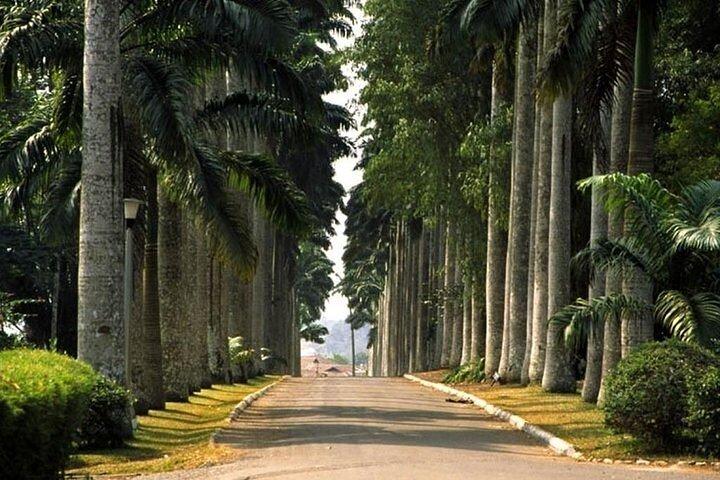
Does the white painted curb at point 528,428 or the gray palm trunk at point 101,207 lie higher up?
the gray palm trunk at point 101,207

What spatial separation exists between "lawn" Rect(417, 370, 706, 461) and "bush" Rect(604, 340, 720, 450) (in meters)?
0.30

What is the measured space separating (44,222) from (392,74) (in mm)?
19767

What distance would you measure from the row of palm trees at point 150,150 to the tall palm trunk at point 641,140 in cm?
628

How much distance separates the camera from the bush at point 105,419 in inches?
713

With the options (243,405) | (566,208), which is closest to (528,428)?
(243,405)

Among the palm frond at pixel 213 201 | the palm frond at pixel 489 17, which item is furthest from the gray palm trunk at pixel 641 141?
the palm frond at pixel 213 201

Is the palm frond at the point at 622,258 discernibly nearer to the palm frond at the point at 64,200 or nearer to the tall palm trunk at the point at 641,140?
the tall palm trunk at the point at 641,140

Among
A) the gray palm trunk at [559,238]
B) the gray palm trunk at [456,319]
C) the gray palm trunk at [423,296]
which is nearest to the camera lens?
the gray palm trunk at [559,238]

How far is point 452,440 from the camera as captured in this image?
61.3 feet

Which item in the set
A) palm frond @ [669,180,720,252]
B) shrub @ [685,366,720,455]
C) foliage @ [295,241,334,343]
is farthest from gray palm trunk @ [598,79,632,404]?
foliage @ [295,241,334,343]

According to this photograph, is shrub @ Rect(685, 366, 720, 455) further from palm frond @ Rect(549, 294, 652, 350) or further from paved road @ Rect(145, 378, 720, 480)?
palm frond @ Rect(549, 294, 652, 350)

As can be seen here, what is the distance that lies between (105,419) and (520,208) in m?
16.9

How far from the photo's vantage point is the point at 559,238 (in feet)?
93.5

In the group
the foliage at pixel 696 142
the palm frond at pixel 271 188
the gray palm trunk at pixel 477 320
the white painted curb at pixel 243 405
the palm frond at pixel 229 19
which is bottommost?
the white painted curb at pixel 243 405
